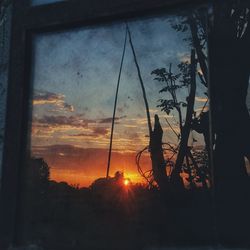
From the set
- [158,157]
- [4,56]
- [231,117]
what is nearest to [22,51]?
[4,56]

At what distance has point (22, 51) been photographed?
3008 mm

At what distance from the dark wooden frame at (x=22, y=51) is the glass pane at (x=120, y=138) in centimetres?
6

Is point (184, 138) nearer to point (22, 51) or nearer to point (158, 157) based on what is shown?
point (158, 157)

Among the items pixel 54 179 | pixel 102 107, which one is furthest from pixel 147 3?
pixel 54 179

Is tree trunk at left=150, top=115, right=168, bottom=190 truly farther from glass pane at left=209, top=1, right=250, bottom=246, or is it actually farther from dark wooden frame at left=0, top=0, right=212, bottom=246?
dark wooden frame at left=0, top=0, right=212, bottom=246

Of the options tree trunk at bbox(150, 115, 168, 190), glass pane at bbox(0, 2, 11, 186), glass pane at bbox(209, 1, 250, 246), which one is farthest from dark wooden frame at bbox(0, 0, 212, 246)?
tree trunk at bbox(150, 115, 168, 190)

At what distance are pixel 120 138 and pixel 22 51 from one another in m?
0.89

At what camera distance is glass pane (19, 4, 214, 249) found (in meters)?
2.48

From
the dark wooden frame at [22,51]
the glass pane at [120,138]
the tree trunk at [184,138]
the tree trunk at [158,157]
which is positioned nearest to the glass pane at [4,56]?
the dark wooden frame at [22,51]

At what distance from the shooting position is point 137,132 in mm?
2648

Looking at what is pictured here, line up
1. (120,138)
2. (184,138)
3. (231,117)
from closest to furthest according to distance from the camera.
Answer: (231,117) → (184,138) → (120,138)

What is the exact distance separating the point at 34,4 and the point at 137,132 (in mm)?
1138

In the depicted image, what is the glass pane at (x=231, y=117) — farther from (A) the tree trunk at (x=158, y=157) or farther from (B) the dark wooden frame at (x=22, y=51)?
(B) the dark wooden frame at (x=22, y=51)

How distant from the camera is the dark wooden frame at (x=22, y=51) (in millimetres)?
2777
